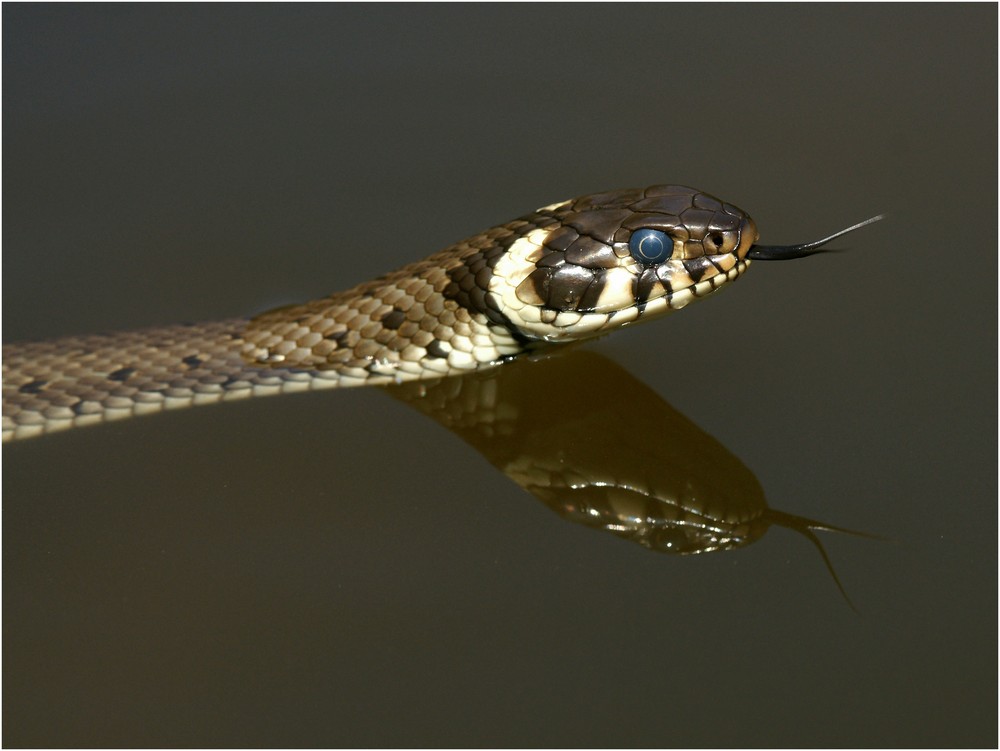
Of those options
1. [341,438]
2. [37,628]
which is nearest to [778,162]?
[341,438]

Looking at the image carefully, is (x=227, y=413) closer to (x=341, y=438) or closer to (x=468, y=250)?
(x=341, y=438)

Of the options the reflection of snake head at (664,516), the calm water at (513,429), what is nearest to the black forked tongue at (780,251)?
the calm water at (513,429)

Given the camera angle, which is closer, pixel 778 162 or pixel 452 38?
pixel 778 162

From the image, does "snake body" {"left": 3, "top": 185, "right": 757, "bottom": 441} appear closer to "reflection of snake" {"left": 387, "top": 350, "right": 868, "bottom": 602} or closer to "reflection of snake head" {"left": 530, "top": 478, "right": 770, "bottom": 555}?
"reflection of snake" {"left": 387, "top": 350, "right": 868, "bottom": 602}

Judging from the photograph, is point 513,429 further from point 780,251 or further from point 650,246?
point 780,251

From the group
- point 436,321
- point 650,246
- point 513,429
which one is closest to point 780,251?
point 650,246

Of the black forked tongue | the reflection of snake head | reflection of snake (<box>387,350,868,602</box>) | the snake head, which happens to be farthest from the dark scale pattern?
the reflection of snake head
